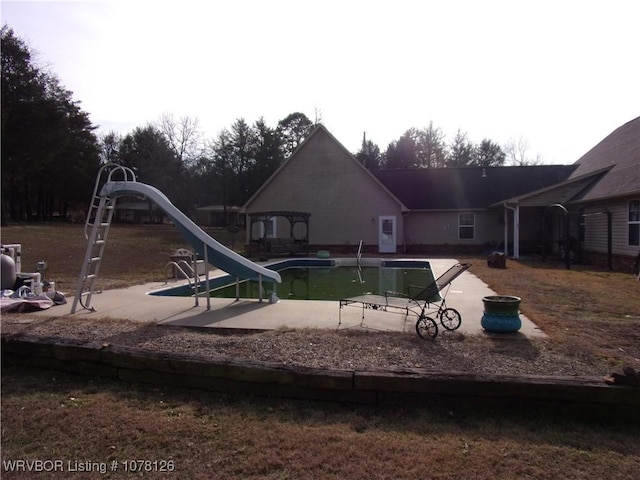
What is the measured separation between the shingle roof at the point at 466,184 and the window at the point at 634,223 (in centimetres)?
978

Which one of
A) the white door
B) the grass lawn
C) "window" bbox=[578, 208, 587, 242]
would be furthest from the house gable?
the grass lawn

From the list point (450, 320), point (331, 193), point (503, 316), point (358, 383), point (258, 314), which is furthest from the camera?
point (331, 193)

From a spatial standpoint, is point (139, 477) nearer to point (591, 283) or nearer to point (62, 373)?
point (62, 373)

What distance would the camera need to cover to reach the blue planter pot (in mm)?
5852

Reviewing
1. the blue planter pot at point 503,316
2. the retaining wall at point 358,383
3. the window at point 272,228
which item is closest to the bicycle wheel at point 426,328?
the blue planter pot at point 503,316

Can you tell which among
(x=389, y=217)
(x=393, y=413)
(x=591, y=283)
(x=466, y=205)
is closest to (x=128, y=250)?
(x=389, y=217)

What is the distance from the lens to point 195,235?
298 inches

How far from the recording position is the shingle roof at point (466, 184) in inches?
978

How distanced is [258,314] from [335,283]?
6.15 metres

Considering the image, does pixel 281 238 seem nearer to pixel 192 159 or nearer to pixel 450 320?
pixel 450 320

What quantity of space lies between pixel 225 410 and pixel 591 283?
1100cm

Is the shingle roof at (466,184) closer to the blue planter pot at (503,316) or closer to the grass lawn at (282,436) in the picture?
the blue planter pot at (503,316)

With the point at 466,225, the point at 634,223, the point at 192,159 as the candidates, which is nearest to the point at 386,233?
the point at 466,225

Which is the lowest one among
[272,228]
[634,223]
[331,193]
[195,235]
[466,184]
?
[195,235]
